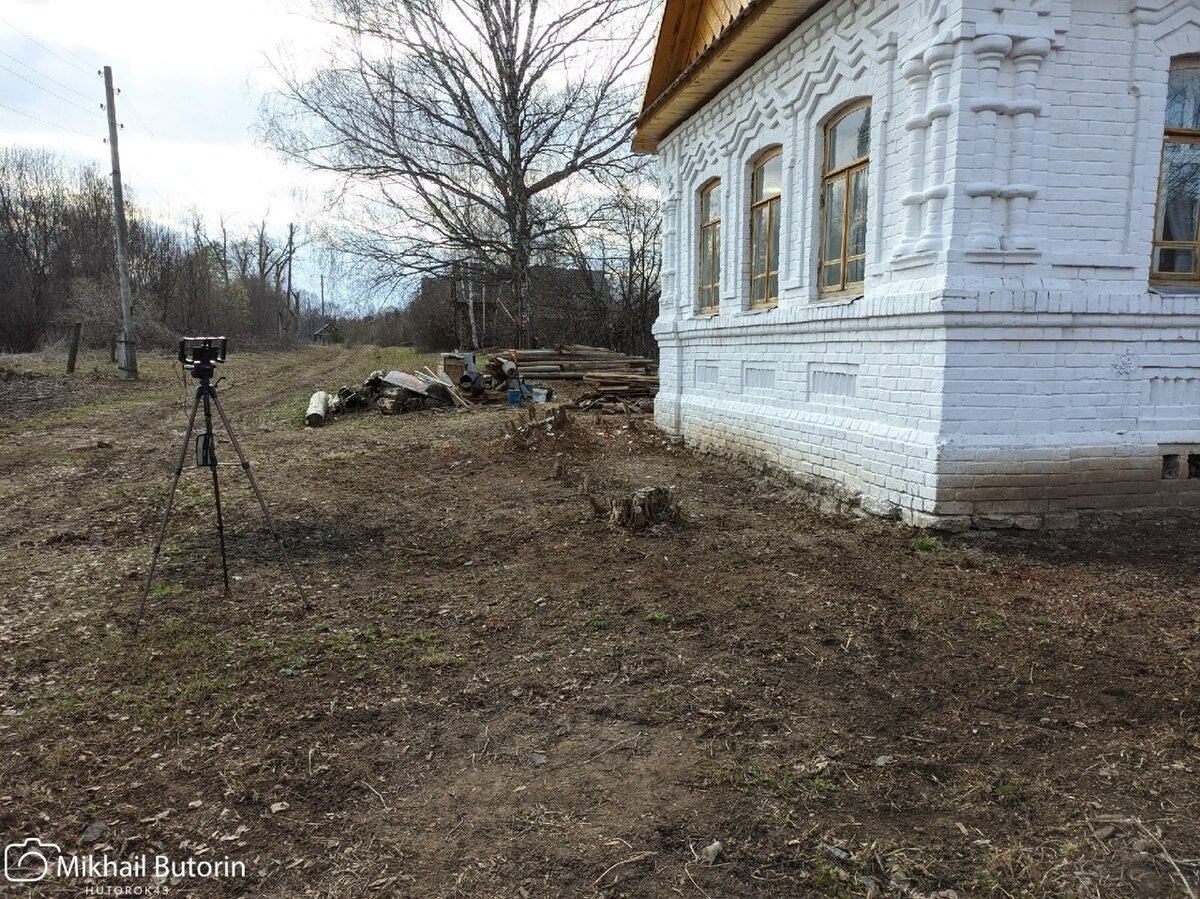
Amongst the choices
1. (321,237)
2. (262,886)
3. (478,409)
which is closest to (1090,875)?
(262,886)

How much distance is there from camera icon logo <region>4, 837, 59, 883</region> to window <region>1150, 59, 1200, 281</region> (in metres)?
8.32

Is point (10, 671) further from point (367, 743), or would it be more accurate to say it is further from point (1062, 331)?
point (1062, 331)

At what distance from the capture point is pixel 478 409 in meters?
16.8

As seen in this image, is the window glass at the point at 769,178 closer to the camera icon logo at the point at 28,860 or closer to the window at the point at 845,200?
the window at the point at 845,200

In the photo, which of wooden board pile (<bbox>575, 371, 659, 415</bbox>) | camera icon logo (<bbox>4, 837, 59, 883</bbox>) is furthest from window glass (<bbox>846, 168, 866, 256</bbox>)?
wooden board pile (<bbox>575, 371, 659, 415</bbox>)

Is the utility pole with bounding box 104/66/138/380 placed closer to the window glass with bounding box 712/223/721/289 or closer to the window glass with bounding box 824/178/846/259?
the window glass with bounding box 712/223/721/289

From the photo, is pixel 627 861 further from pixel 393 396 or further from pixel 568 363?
pixel 568 363

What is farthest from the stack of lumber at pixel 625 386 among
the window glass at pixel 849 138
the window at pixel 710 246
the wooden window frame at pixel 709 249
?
the window glass at pixel 849 138

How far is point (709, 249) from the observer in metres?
11.6

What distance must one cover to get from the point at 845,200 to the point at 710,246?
Result: 399 centimetres

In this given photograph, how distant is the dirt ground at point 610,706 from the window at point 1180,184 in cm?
230

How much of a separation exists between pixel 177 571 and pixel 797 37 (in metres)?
8.07

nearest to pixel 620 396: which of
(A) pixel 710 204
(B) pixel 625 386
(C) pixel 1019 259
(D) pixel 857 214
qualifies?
(B) pixel 625 386

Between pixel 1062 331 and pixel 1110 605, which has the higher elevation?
pixel 1062 331
